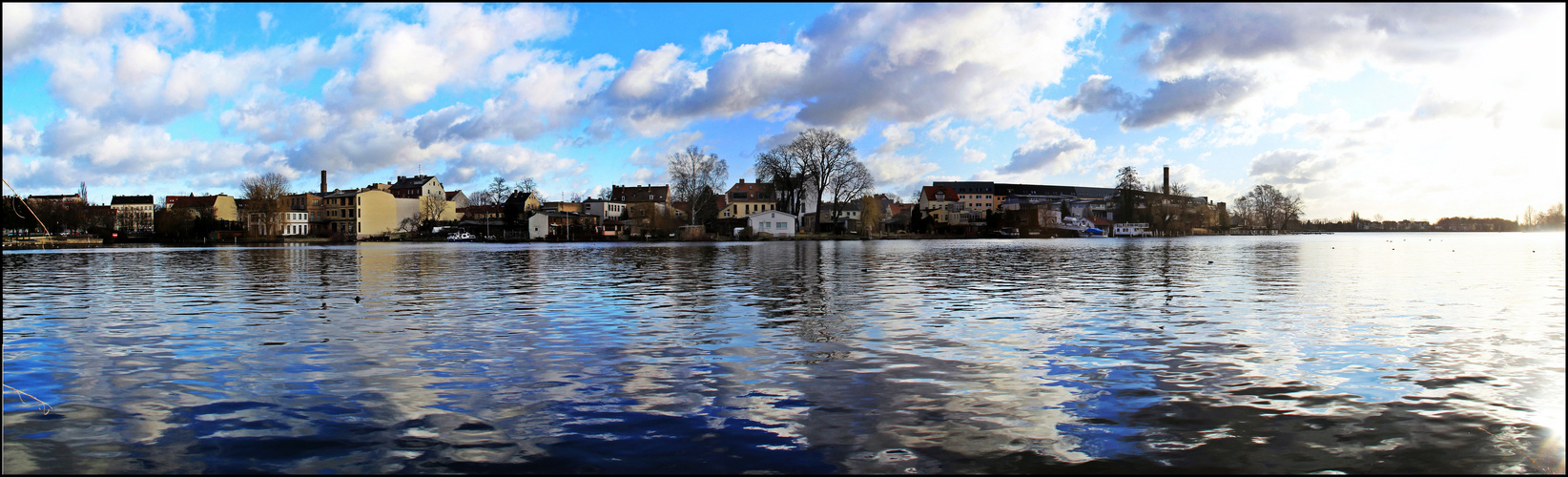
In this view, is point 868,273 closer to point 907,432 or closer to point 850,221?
point 907,432

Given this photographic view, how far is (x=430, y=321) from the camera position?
13156 millimetres

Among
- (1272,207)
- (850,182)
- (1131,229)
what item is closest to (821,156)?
(850,182)

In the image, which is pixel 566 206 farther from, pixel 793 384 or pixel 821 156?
pixel 793 384

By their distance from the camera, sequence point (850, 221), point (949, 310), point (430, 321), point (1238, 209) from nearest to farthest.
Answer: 1. point (430, 321)
2. point (949, 310)
3. point (850, 221)
4. point (1238, 209)

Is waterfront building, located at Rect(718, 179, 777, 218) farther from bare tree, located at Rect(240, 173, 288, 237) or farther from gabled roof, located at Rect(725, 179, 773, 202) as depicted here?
bare tree, located at Rect(240, 173, 288, 237)

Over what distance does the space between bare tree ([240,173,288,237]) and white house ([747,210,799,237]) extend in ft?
181

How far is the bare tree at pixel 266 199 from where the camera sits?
326ft

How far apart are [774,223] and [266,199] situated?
2283 inches

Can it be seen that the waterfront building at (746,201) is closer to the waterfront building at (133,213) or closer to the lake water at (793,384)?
the waterfront building at (133,213)

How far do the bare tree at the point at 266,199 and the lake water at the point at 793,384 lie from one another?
94569mm

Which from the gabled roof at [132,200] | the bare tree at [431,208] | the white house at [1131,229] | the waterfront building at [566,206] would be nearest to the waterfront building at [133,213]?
the gabled roof at [132,200]

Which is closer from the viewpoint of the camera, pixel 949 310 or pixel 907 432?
pixel 907 432

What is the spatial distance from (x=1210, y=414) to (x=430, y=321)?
35.4 feet

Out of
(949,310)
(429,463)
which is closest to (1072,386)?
(429,463)
